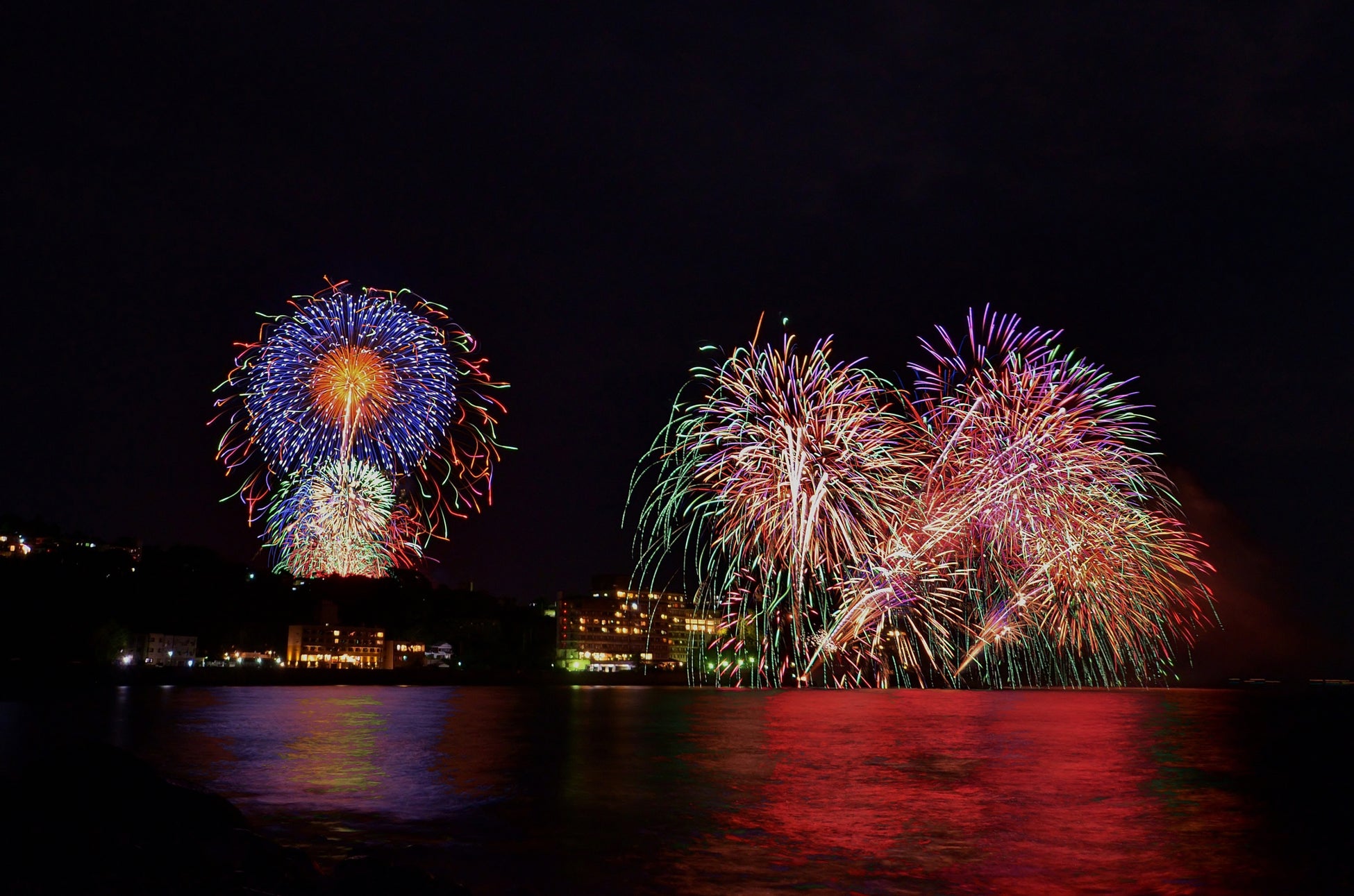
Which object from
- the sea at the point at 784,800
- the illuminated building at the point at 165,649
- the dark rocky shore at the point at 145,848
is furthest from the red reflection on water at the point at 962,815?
the illuminated building at the point at 165,649

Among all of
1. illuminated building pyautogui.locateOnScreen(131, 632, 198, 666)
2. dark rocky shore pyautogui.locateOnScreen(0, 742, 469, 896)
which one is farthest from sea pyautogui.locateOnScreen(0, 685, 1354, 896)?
illuminated building pyautogui.locateOnScreen(131, 632, 198, 666)

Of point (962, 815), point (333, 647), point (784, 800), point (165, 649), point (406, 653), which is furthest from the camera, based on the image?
point (406, 653)

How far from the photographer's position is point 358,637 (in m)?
160

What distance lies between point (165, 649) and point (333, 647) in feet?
80.4

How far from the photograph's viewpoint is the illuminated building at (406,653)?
Answer: 168m

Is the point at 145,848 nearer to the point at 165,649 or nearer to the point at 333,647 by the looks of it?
the point at 165,649

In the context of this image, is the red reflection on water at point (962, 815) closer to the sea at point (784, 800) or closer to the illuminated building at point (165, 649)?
the sea at point (784, 800)

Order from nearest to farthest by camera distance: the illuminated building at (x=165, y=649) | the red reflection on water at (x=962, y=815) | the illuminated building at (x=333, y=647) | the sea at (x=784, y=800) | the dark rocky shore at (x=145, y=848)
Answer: the dark rocky shore at (x=145, y=848) < the red reflection on water at (x=962, y=815) < the sea at (x=784, y=800) < the illuminated building at (x=165, y=649) < the illuminated building at (x=333, y=647)

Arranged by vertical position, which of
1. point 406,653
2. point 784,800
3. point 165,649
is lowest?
point 784,800

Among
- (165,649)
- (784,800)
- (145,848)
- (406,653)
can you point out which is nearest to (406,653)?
(406,653)

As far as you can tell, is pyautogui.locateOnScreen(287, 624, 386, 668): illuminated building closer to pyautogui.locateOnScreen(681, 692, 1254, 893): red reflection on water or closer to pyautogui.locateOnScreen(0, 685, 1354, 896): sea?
pyautogui.locateOnScreen(0, 685, 1354, 896): sea

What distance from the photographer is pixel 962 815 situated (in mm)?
18766

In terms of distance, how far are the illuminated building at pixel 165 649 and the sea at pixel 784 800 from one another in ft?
296

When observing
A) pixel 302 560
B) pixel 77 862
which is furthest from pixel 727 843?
pixel 302 560
